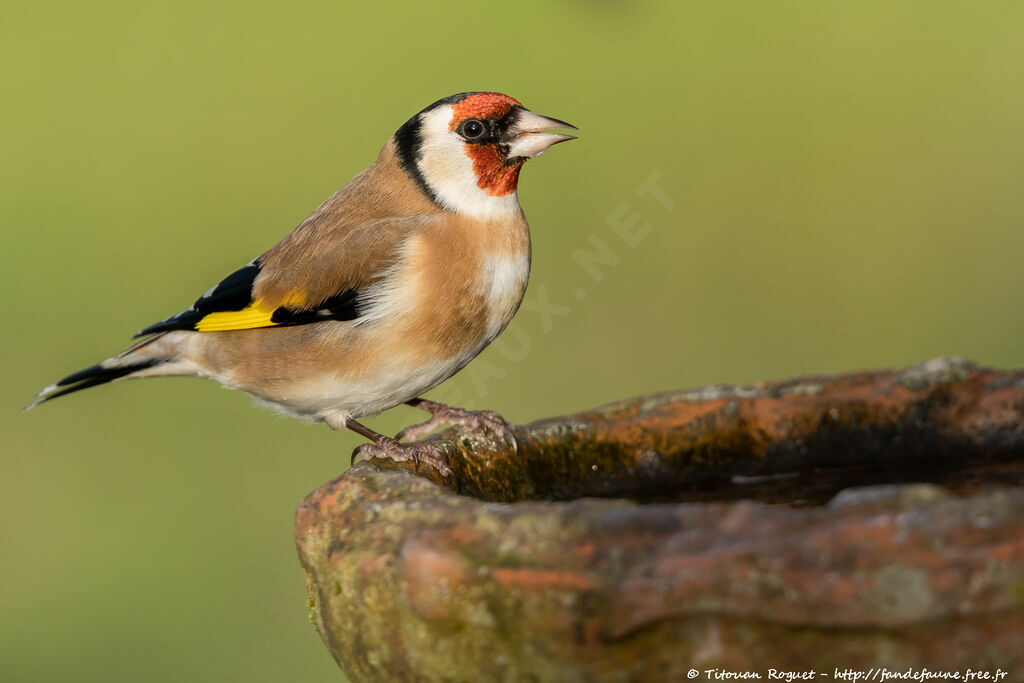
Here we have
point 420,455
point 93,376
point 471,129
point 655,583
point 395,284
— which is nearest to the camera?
point 655,583

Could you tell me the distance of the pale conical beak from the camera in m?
3.69

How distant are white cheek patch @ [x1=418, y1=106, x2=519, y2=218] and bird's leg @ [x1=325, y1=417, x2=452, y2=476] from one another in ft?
2.69

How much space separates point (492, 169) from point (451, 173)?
145 mm

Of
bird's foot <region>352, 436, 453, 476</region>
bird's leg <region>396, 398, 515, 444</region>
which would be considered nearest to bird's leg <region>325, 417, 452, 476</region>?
bird's foot <region>352, 436, 453, 476</region>

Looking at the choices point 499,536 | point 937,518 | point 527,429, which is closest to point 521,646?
point 499,536

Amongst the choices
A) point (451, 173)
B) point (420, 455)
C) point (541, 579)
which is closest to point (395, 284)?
point (451, 173)

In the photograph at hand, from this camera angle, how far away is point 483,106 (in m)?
3.77

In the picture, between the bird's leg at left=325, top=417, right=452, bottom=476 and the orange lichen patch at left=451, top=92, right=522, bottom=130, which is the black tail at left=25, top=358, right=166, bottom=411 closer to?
the bird's leg at left=325, top=417, right=452, bottom=476

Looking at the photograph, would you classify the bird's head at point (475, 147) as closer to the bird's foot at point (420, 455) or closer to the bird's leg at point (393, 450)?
the bird's leg at point (393, 450)

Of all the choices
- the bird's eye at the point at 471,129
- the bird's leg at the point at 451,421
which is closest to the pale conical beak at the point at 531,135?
the bird's eye at the point at 471,129

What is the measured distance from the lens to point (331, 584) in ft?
8.00

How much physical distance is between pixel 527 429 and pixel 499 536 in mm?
1202

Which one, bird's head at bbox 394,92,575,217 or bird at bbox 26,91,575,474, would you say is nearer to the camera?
bird at bbox 26,91,575,474

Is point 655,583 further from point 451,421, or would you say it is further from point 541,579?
point 451,421
